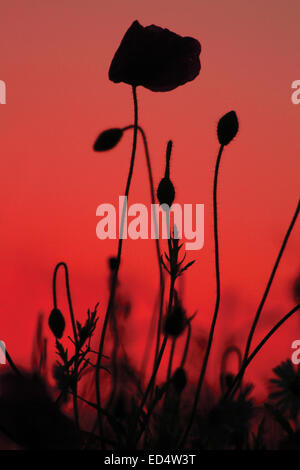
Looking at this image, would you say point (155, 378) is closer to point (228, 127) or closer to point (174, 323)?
point (174, 323)

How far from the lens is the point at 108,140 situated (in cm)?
48

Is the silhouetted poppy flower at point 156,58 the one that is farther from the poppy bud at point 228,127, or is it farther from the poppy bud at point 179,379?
the poppy bud at point 179,379

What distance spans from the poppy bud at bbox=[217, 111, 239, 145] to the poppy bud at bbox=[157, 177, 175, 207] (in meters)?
0.06

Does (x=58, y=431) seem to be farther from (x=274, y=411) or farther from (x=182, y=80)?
(x=182, y=80)

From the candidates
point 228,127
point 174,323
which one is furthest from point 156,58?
point 174,323

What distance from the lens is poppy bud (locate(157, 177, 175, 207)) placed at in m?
0.40

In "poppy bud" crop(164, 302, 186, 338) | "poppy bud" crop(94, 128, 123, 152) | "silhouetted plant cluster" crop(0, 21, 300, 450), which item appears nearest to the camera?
"silhouetted plant cluster" crop(0, 21, 300, 450)

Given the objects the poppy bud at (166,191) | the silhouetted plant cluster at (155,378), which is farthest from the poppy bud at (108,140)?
the poppy bud at (166,191)

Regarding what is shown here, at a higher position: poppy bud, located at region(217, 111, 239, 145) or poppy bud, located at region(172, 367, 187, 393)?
poppy bud, located at region(217, 111, 239, 145)

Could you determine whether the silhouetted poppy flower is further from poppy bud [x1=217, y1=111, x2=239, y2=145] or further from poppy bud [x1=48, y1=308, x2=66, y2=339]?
poppy bud [x1=48, y1=308, x2=66, y2=339]

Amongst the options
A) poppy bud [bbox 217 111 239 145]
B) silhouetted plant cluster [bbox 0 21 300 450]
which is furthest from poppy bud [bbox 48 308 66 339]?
poppy bud [bbox 217 111 239 145]

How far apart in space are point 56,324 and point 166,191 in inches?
6.0

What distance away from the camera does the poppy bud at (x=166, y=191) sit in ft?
1.31
